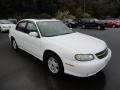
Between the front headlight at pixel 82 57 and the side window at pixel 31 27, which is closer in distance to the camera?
the front headlight at pixel 82 57

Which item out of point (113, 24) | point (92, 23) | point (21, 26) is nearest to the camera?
point (21, 26)

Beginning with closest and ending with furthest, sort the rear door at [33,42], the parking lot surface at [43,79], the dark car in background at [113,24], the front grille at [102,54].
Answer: the parking lot surface at [43,79]
the front grille at [102,54]
the rear door at [33,42]
the dark car in background at [113,24]

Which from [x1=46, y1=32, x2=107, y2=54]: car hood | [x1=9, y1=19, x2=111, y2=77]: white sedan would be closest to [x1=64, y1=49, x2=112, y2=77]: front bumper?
[x1=9, y1=19, x2=111, y2=77]: white sedan

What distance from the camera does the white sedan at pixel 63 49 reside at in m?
3.85

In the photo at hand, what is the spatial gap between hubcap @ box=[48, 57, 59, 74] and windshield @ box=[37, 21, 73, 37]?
2.77ft

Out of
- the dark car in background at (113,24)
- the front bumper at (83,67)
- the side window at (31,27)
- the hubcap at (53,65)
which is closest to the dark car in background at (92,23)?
the dark car in background at (113,24)

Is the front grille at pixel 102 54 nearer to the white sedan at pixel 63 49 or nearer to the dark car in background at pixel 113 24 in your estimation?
the white sedan at pixel 63 49

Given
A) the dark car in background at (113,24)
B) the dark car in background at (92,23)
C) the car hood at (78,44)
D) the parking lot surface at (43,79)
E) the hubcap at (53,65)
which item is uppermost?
the car hood at (78,44)

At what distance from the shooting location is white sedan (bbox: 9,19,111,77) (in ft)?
12.6

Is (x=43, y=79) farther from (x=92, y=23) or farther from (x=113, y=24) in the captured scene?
(x=113, y=24)

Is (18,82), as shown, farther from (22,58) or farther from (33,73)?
(22,58)

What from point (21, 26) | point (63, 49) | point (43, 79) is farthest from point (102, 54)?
point (21, 26)

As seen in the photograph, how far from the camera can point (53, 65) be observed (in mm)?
4457

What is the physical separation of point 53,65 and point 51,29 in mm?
1352
